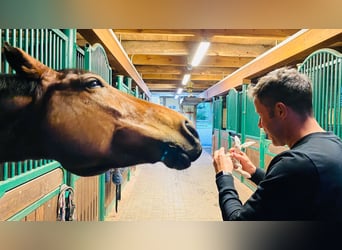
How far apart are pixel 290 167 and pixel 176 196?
89 centimetres

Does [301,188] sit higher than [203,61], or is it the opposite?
[203,61]

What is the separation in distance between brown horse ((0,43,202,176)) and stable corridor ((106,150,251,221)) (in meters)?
0.14

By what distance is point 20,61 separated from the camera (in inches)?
46.6

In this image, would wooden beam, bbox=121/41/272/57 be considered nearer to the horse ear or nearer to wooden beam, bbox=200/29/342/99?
wooden beam, bbox=200/29/342/99

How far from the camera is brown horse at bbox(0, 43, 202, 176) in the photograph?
1262mm

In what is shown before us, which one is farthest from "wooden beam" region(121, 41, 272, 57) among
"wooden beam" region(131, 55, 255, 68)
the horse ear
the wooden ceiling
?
the horse ear

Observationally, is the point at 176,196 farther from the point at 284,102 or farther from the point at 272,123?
the point at 284,102

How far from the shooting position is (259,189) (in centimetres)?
114

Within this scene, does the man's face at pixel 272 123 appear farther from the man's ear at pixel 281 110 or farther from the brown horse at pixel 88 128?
the brown horse at pixel 88 128

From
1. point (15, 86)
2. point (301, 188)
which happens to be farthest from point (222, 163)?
point (15, 86)

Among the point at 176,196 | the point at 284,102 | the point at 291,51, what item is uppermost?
the point at 291,51

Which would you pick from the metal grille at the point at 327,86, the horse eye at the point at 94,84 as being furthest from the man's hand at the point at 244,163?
the horse eye at the point at 94,84

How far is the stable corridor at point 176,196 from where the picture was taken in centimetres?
149
